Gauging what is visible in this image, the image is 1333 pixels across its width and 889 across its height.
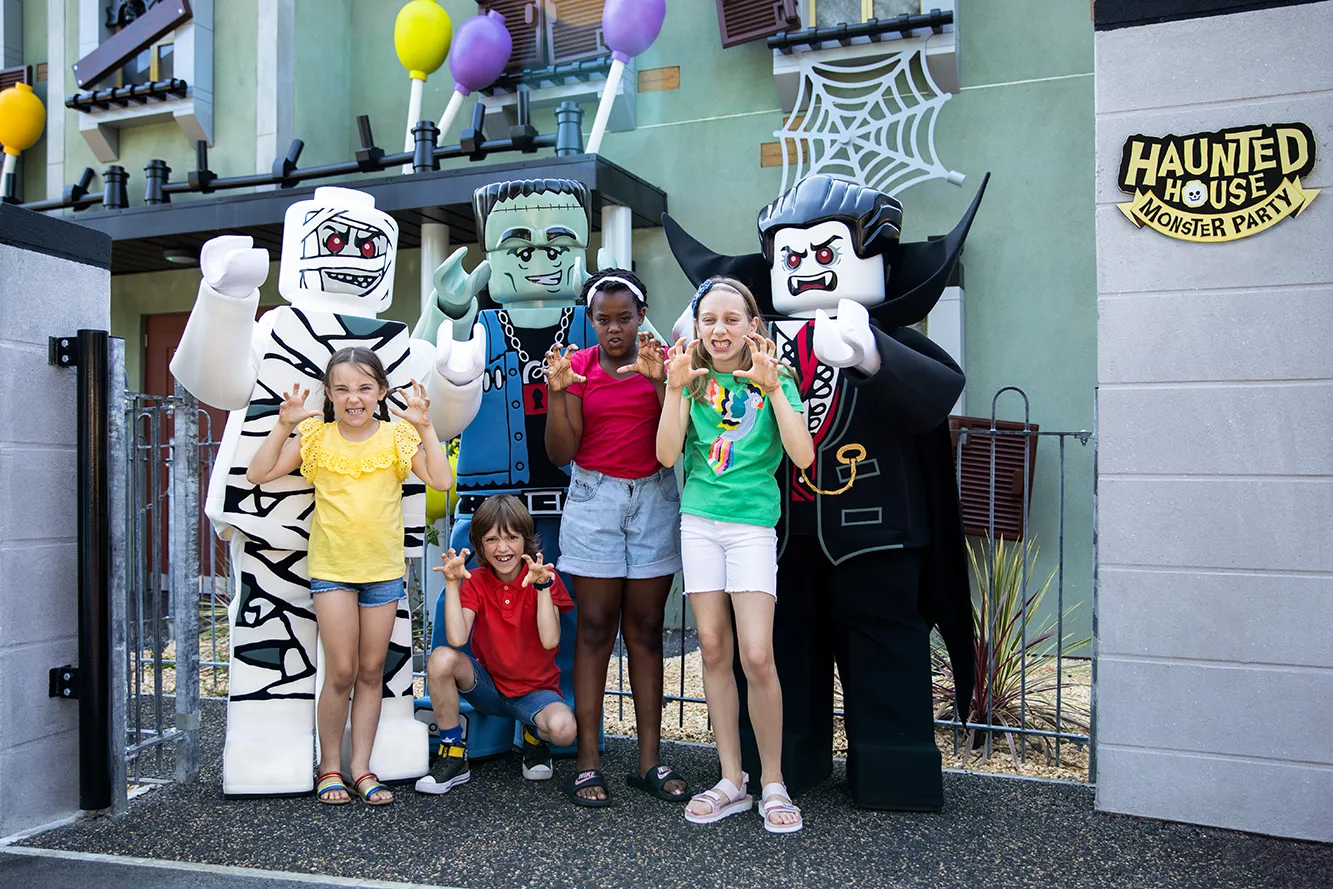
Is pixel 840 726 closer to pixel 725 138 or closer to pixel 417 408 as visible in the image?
pixel 417 408

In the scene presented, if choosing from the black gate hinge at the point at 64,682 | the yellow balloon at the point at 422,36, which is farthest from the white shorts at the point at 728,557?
the yellow balloon at the point at 422,36

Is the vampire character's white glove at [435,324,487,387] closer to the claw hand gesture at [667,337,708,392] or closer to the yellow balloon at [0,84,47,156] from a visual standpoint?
the claw hand gesture at [667,337,708,392]

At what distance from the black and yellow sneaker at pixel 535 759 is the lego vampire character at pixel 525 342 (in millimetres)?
286

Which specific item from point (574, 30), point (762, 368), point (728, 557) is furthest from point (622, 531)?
point (574, 30)

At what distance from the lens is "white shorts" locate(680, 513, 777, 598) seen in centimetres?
322

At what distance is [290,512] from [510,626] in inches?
33.6

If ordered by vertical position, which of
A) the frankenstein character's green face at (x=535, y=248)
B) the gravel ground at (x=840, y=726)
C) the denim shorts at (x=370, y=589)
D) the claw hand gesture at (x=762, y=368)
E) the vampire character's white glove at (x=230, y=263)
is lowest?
the gravel ground at (x=840, y=726)

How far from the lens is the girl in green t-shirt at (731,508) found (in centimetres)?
322

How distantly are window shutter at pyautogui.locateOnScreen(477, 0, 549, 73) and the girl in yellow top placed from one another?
4.85 meters

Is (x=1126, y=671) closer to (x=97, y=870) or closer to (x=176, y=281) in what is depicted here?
(x=97, y=870)

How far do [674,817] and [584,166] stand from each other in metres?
4.34

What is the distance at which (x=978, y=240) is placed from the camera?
696cm

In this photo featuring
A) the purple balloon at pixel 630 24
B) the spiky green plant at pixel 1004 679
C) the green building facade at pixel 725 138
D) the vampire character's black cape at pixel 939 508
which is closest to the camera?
the vampire character's black cape at pixel 939 508

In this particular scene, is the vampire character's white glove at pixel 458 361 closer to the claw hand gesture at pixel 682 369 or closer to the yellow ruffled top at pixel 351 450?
the yellow ruffled top at pixel 351 450
